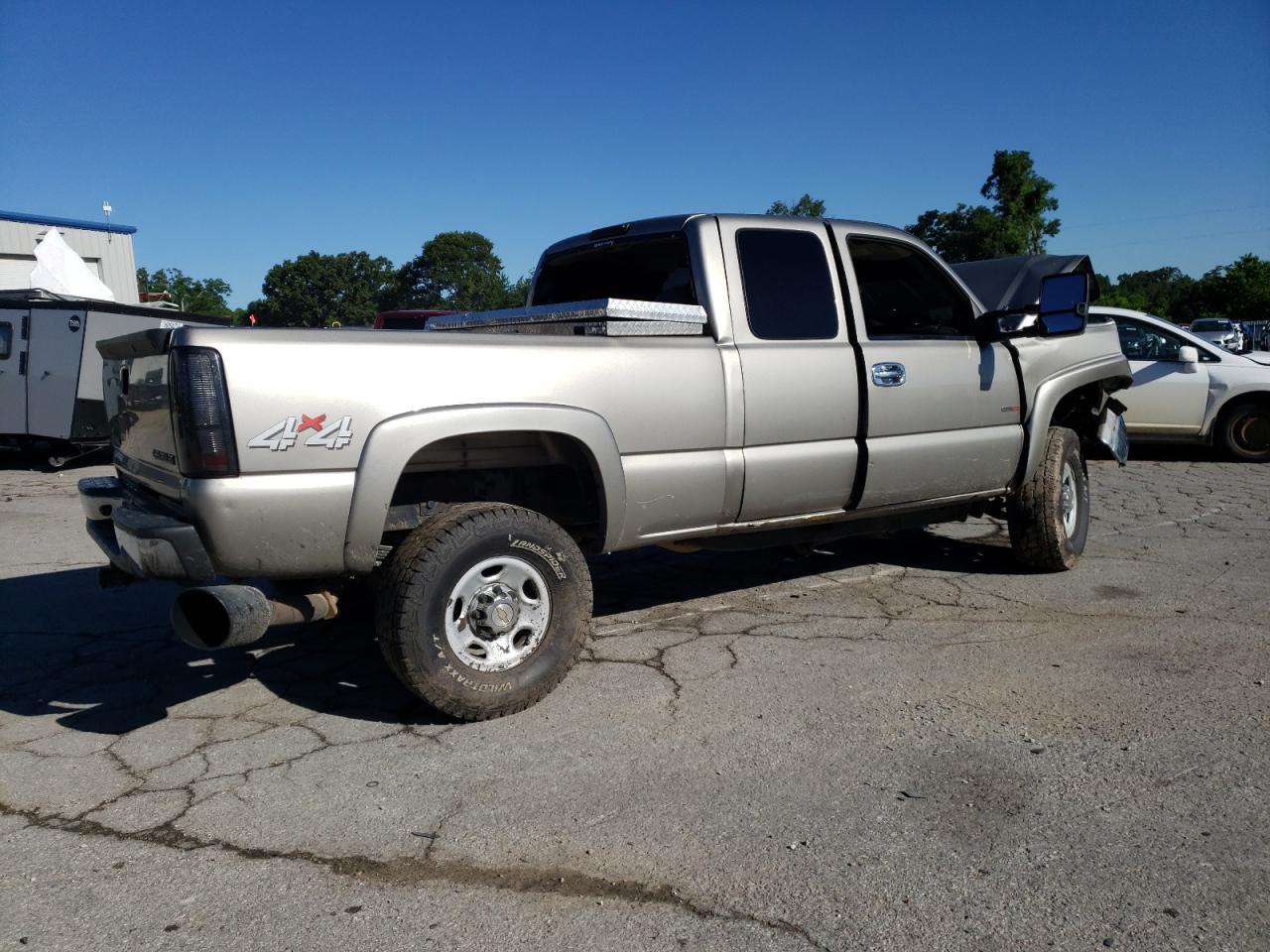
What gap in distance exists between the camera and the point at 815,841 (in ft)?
9.12

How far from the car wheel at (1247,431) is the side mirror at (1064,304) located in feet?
22.6

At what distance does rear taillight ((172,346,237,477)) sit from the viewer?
10.2 feet

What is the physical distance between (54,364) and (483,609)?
10.8m

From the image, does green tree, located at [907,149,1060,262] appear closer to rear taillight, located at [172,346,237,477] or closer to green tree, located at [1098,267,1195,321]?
green tree, located at [1098,267,1195,321]

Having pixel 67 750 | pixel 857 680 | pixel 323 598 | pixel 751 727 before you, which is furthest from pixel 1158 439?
pixel 67 750

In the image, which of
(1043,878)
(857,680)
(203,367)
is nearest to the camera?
(1043,878)

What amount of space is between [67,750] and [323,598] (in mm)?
1069

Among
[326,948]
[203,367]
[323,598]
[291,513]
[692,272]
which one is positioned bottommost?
[326,948]

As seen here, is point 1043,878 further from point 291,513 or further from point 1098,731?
point 291,513

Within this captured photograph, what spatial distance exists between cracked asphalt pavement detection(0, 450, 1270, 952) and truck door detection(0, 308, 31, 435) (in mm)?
8123

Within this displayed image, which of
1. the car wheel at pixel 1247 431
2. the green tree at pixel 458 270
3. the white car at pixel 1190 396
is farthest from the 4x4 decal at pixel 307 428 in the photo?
the green tree at pixel 458 270

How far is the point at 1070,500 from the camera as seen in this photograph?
6.05 metres

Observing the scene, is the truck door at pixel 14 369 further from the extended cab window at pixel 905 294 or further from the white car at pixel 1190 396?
the white car at pixel 1190 396

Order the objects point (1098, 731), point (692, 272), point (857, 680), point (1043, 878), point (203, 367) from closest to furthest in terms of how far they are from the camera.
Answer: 1. point (1043, 878)
2. point (203, 367)
3. point (1098, 731)
4. point (857, 680)
5. point (692, 272)
